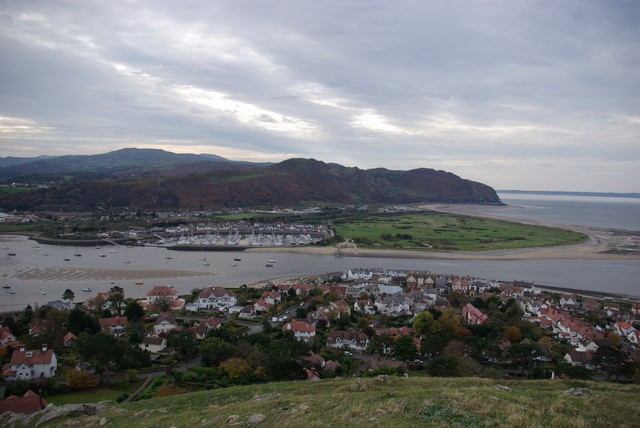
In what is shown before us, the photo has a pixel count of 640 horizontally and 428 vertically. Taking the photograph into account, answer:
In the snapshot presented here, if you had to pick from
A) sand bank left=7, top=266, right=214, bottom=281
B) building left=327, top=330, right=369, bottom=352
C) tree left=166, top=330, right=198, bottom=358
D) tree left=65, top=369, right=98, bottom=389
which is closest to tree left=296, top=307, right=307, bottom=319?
building left=327, top=330, right=369, bottom=352

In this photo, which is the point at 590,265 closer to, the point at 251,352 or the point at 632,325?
the point at 632,325

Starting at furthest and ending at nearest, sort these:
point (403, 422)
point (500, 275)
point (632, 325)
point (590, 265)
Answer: point (590, 265) → point (500, 275) → point (632, 325) → point (403, 422)

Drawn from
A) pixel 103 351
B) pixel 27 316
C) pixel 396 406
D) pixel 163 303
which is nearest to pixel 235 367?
pixel 103 351

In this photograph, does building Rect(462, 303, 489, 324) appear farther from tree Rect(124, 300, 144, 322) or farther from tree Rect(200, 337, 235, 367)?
tree Rect(124, 300, 144, 322)

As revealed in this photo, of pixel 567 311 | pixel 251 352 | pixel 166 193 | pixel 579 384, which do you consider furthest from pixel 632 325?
pixel 166 193

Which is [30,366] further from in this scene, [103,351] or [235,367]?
[235,367]
